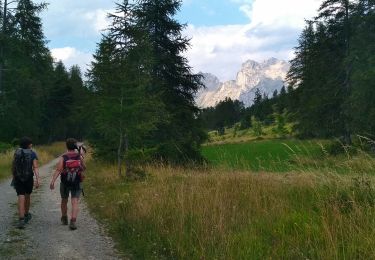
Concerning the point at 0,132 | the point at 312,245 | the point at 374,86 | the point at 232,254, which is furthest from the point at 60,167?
the point at 0,132

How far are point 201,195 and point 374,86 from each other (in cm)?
2592

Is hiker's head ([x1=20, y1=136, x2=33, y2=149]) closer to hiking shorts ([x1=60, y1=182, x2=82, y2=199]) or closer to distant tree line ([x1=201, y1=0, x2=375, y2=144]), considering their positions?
hiking shorts ([x1=60, y1=182, x2=82, y2=199])

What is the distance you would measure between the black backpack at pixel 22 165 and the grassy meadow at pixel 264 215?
2.14m

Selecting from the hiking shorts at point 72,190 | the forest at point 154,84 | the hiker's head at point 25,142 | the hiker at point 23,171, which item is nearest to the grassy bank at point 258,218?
the hiking shorts at point 72,190

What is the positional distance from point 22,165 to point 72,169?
1.21 m

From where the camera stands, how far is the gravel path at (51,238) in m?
7.19

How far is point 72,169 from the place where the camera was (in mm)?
9414

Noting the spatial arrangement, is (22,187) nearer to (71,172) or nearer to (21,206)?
(21,206)

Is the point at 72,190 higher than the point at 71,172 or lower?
lower

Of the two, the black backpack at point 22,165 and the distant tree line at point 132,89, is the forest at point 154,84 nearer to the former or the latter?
the distant tree line at point 132,89

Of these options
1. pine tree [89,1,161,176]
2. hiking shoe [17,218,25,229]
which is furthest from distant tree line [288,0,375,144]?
hiking shoe [17,218,25,229]

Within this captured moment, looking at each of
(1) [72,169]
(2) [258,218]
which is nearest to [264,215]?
(2) [258,218]

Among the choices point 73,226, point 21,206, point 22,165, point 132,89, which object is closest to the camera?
point 73,226

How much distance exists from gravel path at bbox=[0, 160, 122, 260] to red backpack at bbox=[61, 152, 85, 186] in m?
1.00
